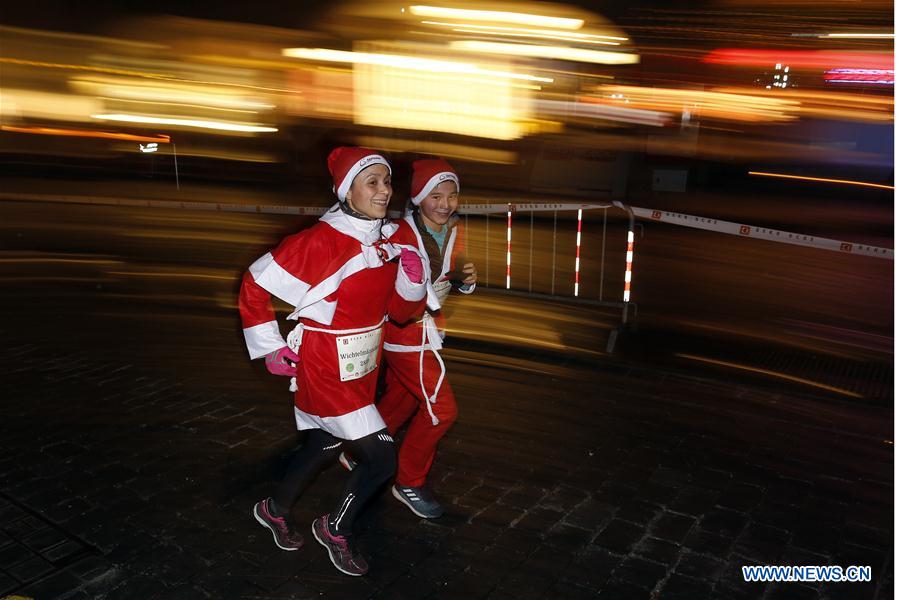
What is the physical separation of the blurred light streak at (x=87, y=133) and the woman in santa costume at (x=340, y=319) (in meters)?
23.8

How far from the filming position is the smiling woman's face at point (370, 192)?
141 inches

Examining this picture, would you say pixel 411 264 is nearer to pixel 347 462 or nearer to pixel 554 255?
pixel 347 462

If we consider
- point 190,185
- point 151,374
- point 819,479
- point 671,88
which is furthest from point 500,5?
point 819,479

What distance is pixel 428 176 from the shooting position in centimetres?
408

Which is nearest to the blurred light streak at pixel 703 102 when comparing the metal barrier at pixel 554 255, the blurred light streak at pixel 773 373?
the metal barrier at pixel 554 255

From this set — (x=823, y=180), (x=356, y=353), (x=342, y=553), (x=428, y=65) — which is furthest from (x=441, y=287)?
(x=823, y=180)

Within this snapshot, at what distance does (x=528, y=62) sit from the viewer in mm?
16625

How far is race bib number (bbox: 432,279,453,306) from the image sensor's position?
4293mm

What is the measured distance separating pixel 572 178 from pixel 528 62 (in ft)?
9.84

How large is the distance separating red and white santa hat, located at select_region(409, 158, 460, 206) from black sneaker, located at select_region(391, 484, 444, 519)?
157cm

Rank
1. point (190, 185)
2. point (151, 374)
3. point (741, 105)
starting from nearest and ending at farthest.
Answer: point (151, 374), point (190, 185), point (741, 105)

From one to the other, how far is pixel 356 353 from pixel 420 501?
114 cm

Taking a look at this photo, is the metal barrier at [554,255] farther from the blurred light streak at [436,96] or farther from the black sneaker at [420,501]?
the black sneaker at [420,501]

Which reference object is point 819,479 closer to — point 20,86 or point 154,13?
point 154,13
